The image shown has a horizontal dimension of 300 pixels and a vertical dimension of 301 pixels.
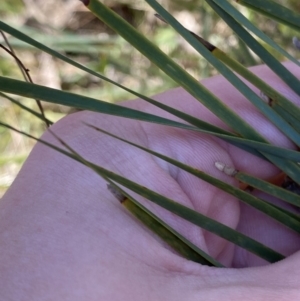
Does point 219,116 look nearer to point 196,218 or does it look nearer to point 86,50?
point 196,218

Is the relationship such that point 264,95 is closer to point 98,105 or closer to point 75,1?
point 98,105

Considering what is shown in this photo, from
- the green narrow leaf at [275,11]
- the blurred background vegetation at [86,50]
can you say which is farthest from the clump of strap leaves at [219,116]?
the blurred background vegetation at [86,50]

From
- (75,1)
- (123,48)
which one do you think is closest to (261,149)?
(123,48)

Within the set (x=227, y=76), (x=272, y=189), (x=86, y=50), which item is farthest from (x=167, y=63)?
(x=86, y=50)

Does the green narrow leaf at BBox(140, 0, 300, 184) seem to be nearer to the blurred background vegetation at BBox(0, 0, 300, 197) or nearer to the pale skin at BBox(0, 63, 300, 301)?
the pale skin at BBox(0, 63, 300, 301)

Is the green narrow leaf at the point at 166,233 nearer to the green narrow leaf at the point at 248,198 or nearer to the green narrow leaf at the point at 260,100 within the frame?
the green narrow leaf at the point at 248,198

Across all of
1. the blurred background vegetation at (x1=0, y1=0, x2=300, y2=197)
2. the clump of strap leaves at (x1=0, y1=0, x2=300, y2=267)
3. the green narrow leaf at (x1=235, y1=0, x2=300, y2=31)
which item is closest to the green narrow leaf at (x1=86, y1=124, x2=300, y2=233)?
the clump of strap leaves at (x1=0, y1=0, x2=300, y2=267)
